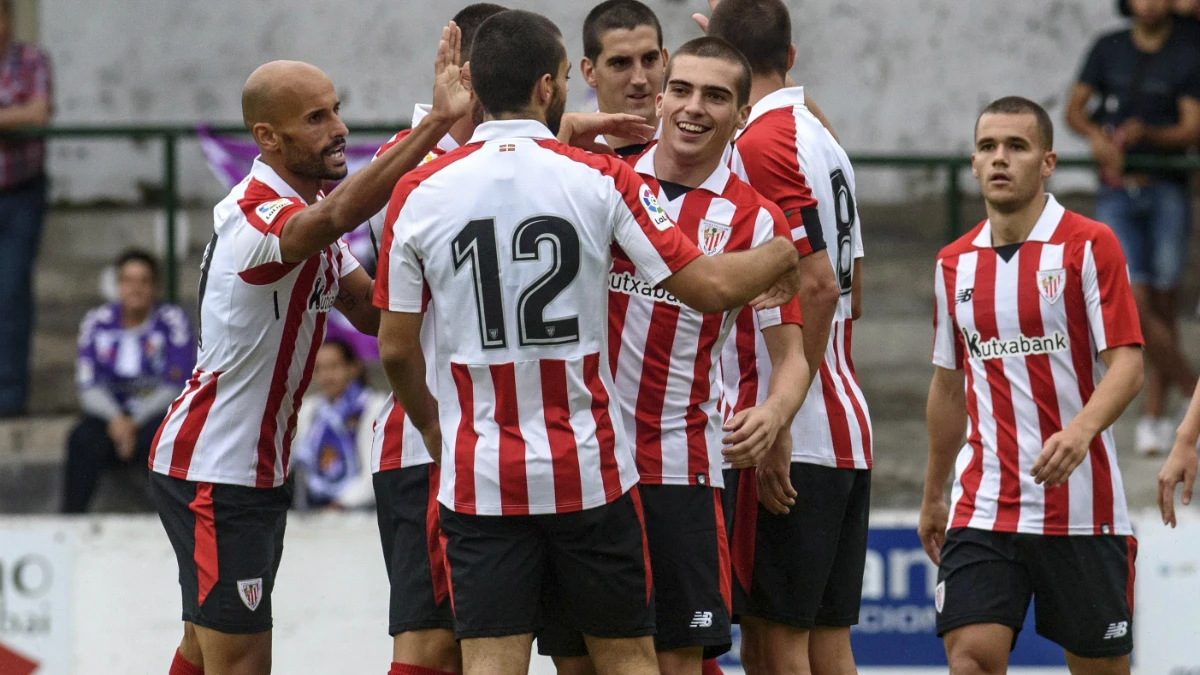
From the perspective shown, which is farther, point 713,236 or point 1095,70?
point 1095,70

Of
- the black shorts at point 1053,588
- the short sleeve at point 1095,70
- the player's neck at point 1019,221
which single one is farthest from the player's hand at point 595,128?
the short sleeve at point 1095,70

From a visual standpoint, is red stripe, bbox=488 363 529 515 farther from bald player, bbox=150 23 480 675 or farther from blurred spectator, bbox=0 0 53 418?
blurred spectator, bbox=0 0 53 418

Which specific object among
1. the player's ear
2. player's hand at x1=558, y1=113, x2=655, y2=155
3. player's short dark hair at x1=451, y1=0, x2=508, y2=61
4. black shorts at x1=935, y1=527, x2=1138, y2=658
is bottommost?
black shorts at x1=935, y1=527, x2=1138, y2=658

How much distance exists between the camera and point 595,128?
197 inches

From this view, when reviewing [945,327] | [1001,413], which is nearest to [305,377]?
[945,327]

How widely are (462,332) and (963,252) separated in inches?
88.7

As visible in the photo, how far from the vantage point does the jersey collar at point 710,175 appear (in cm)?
495

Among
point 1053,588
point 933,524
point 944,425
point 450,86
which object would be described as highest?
point 450,86

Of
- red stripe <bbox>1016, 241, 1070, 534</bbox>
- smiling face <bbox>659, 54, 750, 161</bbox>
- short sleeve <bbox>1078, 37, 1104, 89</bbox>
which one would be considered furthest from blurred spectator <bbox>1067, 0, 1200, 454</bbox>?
smiling face <bbox>659, 54, 750, 161</bbox>

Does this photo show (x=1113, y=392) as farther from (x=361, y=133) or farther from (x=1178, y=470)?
(x=361, y=133)

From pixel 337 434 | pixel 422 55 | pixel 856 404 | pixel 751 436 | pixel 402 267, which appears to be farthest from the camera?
pixel 422 55

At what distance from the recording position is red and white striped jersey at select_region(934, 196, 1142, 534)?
5672 millimetres

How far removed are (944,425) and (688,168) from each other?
1.69m

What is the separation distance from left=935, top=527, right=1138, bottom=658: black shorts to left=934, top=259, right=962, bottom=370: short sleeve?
634mm
